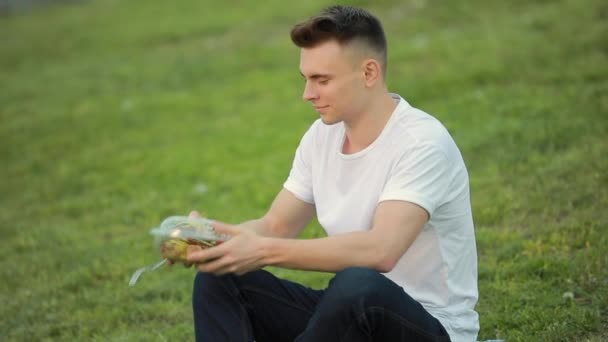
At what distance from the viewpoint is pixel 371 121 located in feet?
12.3

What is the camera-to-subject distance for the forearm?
337cm

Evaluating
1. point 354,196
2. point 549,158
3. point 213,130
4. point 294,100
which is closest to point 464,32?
point 294,100

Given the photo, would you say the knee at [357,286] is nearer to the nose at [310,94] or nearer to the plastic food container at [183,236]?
the plastic food container at [183,236]

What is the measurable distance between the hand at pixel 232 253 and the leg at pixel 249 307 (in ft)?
1.36

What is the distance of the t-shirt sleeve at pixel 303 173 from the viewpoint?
4.05 metres

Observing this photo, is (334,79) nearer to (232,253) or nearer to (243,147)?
(232,253)

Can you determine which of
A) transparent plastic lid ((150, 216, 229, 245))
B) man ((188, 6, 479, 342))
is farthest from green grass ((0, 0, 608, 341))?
transparent plastic lid ((150, 216, 229, 245))

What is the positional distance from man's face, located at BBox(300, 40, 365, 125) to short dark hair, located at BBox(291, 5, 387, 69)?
0.04m

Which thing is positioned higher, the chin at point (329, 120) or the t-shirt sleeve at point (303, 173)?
the chin at point (329, 120)

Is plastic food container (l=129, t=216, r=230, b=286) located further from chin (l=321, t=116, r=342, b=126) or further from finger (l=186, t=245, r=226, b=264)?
chin (l=321, t=116, r=342, b=126)

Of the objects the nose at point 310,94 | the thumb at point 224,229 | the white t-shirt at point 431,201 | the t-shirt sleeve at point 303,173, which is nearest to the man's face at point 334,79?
the nose at point 310,94

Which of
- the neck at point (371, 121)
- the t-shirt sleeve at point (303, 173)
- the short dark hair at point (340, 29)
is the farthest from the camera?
the t-shirt sleeve at point (303, 173)

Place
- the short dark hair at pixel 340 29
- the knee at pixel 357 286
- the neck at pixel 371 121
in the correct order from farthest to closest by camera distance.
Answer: the neck at pixel 371 121
the short dark hair at pixel 340 29
the knee at pixel 357 286

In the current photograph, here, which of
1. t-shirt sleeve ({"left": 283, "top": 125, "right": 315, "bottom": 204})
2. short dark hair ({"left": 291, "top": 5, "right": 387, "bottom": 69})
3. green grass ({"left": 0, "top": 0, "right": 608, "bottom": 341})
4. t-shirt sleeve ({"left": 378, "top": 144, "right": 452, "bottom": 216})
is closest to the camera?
t-shirt sleeve ({"left": 378, "top": 144, "right": 452, "bottom": 216})
